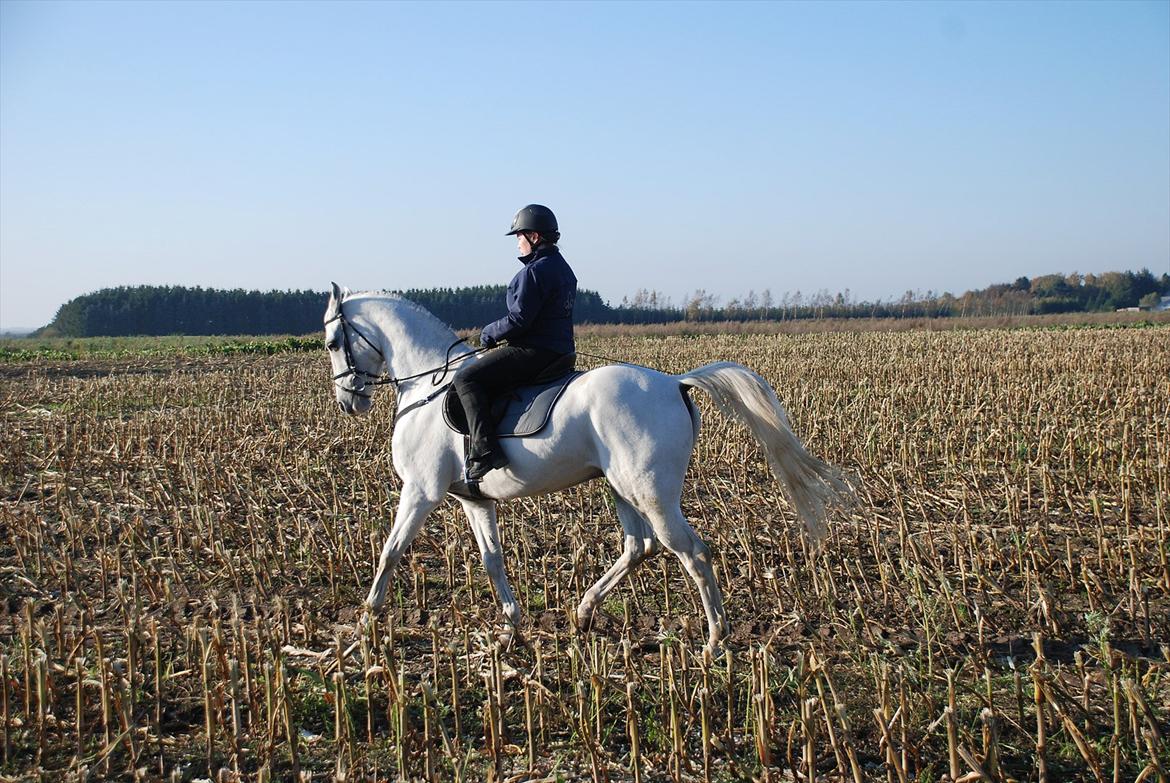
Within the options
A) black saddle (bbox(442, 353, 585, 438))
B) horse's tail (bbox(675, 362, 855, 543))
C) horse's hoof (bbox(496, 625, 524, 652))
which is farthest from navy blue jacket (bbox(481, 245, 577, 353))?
horse's hoof (bbox(496, 625, 524, 652))

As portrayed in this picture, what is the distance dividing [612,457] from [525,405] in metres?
0.70

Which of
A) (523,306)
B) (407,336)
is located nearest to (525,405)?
(523,306)

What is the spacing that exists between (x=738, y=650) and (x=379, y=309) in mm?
3497

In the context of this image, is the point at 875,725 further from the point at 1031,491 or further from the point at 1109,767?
the point at 1031,491

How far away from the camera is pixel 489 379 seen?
5945 millimetres

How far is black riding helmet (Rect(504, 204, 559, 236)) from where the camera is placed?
Result: 591 centimetres

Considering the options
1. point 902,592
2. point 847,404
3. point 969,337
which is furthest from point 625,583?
point 969,337

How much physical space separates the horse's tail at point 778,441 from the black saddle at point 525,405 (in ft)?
2.54

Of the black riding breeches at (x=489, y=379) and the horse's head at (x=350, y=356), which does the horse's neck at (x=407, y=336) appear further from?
the black riding breeches at (x=489, y=379)

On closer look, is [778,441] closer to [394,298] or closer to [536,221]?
[536,221]

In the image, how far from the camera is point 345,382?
6.89m

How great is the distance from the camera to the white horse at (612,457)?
217 inches

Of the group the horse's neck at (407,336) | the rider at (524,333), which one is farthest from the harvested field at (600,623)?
the horse's neck at (407,336)

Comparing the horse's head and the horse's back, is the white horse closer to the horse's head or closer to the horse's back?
the horse's back
